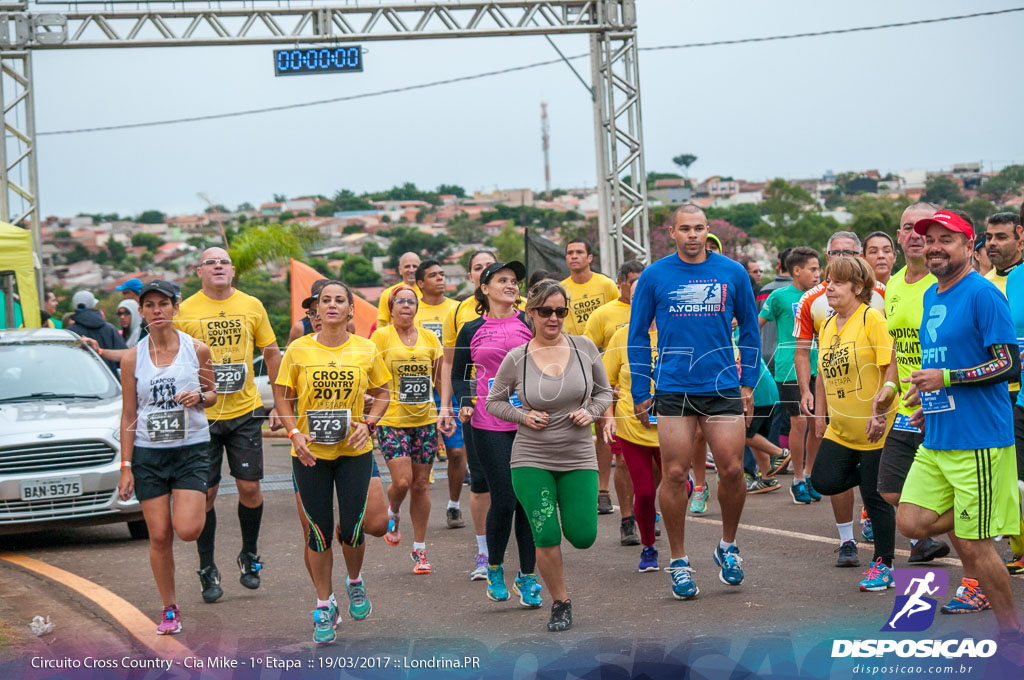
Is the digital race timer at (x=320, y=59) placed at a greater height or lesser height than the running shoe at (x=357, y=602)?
greater

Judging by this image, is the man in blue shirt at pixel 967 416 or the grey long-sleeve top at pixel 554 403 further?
the grey long-sleeve top at pixel 554 403

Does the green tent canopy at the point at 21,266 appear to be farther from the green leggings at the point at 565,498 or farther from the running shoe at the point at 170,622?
the green leggings at the point at 565,498

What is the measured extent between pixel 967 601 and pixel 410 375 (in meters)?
4.42

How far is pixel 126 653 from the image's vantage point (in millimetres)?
6727

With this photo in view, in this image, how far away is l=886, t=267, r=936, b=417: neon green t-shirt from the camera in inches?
283

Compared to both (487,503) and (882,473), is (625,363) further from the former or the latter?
(882,473)

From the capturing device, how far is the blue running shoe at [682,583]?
742cm

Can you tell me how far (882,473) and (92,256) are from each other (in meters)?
97.6

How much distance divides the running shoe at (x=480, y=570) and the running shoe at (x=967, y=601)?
10.2 feet

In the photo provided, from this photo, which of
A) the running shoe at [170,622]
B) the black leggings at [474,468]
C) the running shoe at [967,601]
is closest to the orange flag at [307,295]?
the black leggings at [474,468]

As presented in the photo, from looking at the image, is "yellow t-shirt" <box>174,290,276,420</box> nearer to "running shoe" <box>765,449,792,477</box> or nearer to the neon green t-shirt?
the neon green t-shirt

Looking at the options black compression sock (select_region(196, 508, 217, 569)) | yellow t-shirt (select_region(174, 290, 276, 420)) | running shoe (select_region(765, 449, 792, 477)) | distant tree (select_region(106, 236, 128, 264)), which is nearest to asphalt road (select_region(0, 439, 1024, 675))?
black compression sock (select_region(196, 508, 217, 569))

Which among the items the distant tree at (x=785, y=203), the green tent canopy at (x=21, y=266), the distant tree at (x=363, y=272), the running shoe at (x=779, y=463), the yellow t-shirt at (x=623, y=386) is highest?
the distant tree at (x=785, y=203)

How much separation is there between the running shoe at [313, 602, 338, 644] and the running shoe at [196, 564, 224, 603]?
61.1 inches
